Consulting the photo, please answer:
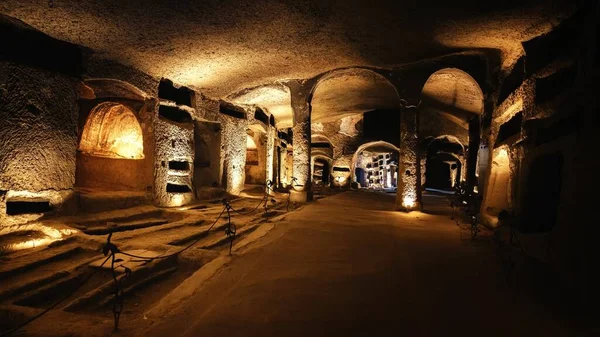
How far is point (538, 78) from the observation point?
5.49 meters

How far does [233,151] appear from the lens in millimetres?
11508

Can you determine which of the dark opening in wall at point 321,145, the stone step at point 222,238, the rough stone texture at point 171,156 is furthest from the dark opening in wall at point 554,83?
the dark opening in wall at point 321,145

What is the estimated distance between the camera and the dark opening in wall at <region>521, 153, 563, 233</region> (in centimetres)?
545

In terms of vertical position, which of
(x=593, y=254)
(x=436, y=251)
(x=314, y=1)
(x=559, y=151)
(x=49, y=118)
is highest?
(x=314, y=1)

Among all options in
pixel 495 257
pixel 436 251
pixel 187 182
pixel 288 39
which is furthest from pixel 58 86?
pixel 495 257

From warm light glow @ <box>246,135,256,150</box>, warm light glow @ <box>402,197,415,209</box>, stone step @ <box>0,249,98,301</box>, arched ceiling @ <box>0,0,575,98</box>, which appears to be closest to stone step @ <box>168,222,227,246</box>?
stone step @ <box>0,249,98,301</box>

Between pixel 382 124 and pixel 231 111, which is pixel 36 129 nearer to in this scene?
pixel 231 111

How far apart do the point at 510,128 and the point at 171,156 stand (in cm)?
902

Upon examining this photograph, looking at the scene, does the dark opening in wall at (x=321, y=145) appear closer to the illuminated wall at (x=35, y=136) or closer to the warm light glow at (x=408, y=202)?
the warm light glow at (x=408, y=202)

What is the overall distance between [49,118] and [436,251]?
769cm

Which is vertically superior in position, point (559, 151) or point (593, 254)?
point (559, 151)

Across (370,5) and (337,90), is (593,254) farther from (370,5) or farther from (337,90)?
(337,90)

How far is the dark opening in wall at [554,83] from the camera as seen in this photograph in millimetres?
4754

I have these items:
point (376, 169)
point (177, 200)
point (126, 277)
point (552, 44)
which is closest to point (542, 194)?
point (552, 44)
